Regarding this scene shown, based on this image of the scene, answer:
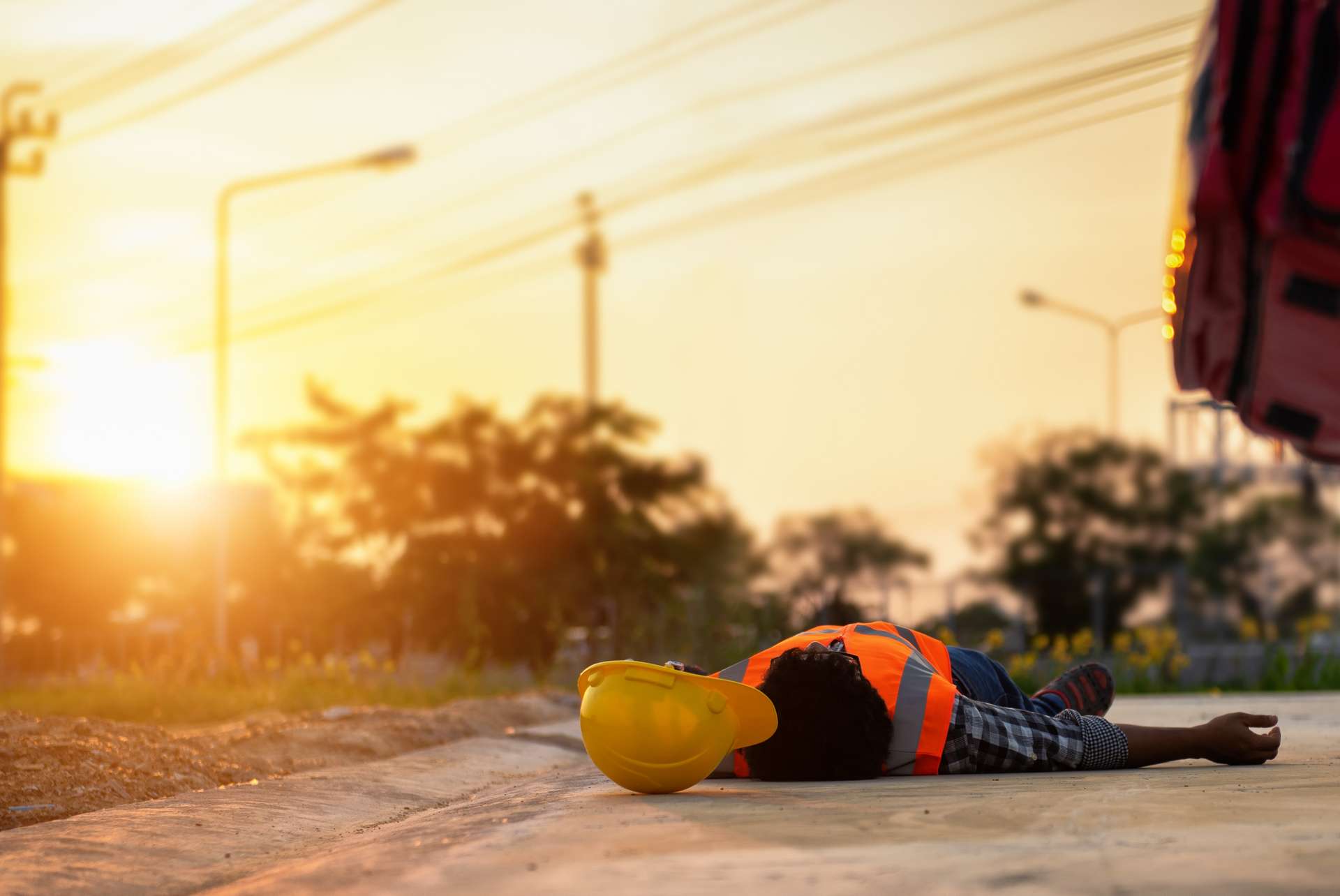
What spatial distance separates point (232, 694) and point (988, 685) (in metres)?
8.95

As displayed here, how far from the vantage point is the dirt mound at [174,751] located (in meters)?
7.05

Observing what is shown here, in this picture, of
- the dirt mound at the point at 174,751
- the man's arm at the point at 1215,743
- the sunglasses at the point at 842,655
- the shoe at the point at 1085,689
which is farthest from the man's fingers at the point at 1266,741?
the dirt mound at the point at 174,751

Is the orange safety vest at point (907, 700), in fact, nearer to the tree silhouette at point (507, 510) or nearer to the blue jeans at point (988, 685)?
the blue jeans at point (988, 685)

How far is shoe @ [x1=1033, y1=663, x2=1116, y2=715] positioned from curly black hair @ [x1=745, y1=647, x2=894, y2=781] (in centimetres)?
144

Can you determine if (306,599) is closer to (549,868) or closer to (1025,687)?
(1025,687)

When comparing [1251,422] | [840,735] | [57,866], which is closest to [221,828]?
[57,866]

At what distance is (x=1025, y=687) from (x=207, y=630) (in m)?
14.2

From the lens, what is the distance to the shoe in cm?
763

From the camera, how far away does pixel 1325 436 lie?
3.11 metres

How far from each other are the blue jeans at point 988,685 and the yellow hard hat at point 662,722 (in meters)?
1.20

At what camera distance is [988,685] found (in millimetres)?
7160

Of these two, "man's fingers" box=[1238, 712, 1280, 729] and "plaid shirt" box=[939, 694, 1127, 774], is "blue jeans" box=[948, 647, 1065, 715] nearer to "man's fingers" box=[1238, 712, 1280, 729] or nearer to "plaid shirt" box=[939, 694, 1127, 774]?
"plaid shirt" box=[939, 694, 1127, 774]

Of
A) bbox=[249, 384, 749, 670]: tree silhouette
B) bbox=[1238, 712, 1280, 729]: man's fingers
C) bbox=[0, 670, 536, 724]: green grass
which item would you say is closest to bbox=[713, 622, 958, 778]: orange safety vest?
bbox=[1238, 712, 1280, 729]: man's fingers

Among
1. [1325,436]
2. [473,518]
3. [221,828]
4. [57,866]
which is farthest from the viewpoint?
[473,518]
